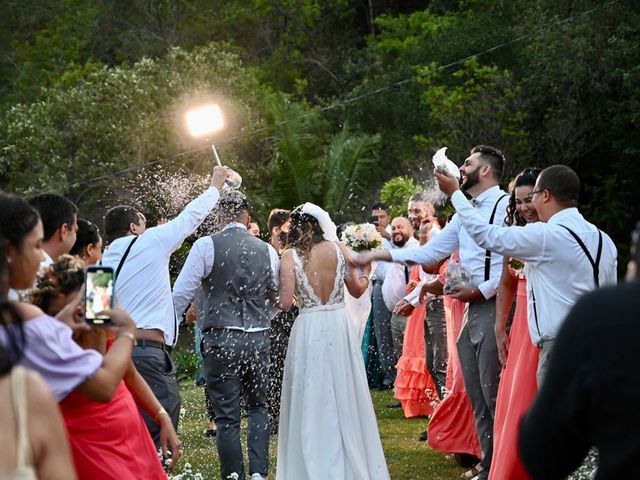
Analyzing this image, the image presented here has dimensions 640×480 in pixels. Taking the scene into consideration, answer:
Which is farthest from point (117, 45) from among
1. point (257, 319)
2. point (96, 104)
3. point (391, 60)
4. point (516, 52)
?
point (257, 319)

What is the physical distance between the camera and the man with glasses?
692 cm

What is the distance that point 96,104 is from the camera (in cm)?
3259

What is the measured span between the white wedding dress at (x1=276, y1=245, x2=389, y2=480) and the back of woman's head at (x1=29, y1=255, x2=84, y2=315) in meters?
4.11

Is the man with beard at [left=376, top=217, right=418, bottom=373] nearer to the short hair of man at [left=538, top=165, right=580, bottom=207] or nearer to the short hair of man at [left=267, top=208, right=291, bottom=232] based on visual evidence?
the short hair of man at [left=267, top=208, right=291, bottom=232]

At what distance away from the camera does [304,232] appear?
8.89 m

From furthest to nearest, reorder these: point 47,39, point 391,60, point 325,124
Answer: point 47,39
point 391,60
point 325,124

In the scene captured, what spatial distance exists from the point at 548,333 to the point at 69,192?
2758cm

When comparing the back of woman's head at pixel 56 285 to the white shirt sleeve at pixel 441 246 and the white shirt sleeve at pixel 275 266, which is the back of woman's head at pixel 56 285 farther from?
the white shirt sleeve at pixel 275 266

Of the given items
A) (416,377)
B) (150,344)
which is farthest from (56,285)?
(416,377)

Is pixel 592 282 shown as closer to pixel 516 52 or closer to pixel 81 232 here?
pixel 81 232

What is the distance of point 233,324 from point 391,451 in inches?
99.9

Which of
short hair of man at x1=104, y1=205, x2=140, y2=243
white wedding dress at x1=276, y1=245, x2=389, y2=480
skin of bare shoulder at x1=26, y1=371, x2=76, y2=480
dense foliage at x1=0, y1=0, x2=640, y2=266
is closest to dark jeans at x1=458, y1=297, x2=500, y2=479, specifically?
white wedding dress at x1=276, y1=245, x2=389, y2=480

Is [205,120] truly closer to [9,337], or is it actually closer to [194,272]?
[194,272]

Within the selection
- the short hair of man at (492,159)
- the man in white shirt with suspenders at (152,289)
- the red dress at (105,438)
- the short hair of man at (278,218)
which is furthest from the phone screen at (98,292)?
the short hair of man at (278,218)
